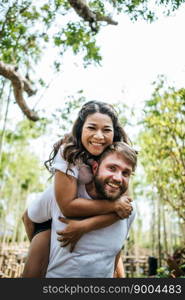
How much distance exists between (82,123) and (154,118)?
4.16 meters

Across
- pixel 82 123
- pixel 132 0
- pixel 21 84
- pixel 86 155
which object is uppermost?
pixel 132 0

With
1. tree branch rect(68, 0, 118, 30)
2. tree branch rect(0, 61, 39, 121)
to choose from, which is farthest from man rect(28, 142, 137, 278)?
tree branch rect(0, 61, 39, 121)

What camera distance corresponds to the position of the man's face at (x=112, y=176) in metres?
1.26

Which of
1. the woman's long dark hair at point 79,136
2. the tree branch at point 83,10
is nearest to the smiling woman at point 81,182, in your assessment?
the woman's long dark hair at point 79,136

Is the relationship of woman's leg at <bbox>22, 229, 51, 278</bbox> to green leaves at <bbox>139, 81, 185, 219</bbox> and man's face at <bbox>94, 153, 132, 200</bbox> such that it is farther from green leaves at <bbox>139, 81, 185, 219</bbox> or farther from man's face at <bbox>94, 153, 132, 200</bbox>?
green leaves at <bbox>139, 81, 185, 219</bbox>

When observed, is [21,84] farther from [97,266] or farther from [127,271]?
[127,271]

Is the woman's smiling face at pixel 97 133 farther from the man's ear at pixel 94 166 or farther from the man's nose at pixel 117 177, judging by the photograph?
the man's nose at pixel 117 177

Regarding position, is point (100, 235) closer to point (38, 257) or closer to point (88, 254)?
point (88, 254)

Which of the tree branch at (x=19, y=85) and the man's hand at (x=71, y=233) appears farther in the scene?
the tree branch at (x=19, y=85)

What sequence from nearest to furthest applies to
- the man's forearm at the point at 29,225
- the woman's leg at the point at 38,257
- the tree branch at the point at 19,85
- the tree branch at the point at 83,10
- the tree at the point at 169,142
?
1. the woman's leg at the point at 38,257
2. the man's forearm at the point at 29,225
3. the tree branch at the point at 83,10
4. the tree branch at the point at 19,85
5. the tree at the point at 169,142

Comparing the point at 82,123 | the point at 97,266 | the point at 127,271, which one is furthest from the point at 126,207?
the point at 127,271

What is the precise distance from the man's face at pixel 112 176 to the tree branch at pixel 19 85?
10.1 ft

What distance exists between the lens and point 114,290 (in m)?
1.34

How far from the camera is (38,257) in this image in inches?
52.6
